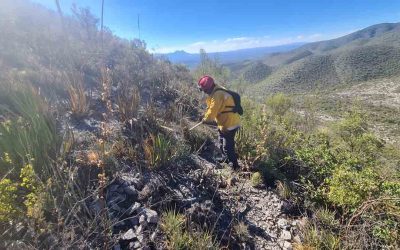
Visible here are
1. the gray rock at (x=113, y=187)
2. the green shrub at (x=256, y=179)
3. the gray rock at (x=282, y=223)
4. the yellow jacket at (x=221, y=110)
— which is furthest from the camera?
the yellow jacket at (x=221, y=110)

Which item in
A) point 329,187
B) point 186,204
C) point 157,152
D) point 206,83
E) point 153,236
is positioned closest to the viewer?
point 153,236

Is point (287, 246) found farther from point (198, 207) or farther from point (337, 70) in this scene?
point (337, 70)

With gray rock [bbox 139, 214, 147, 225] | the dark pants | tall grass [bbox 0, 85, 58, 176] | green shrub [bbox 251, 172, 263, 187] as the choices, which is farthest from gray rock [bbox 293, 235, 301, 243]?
tall grass [bbox 0, 85, 58, 176]

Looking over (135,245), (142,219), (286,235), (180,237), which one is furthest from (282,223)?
(135,245)

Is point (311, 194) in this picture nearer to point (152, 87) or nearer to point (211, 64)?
point (152, 87)

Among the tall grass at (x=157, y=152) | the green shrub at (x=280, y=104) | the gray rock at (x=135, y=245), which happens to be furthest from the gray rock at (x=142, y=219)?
the green shrub at (x=280, y=104)

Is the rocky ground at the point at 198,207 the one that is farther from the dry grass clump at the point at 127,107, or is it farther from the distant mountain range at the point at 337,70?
the distant mountain range at the point at 337,70

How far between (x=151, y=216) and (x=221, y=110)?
2.32 m

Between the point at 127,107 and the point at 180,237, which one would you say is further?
the point at 127,107

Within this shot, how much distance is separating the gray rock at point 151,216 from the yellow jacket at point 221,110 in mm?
1955

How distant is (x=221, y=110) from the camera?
4.74 meters

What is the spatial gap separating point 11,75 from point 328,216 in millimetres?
6486

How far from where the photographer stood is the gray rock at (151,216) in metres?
3.05

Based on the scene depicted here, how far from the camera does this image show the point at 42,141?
3338mm
